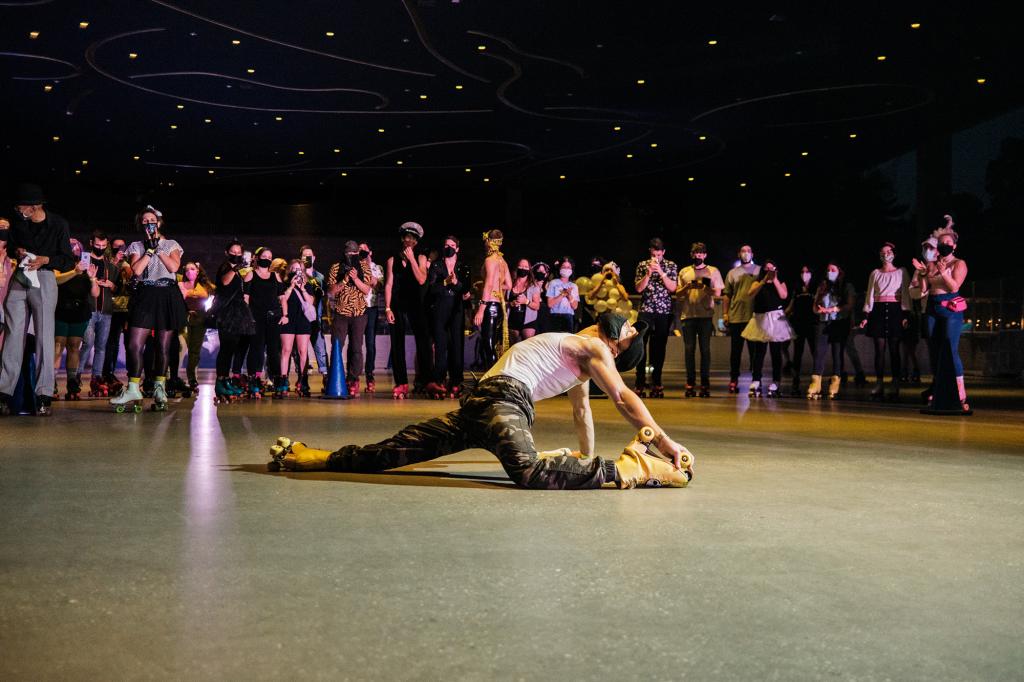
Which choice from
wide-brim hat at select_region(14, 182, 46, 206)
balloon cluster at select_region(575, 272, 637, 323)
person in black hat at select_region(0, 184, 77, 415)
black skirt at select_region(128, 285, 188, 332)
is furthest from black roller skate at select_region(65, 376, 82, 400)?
balloon cluster at select_region(575, 272, 637, 323)

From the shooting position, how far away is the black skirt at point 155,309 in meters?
9.30

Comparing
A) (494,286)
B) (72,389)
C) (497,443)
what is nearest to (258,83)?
(494,286)

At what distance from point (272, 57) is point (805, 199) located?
17.9 meters

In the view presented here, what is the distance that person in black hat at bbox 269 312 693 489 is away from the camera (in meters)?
4.71

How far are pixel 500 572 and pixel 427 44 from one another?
13.6 m

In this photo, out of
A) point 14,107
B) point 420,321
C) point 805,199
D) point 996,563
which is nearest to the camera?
point 996,563

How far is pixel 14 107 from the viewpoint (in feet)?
64.2

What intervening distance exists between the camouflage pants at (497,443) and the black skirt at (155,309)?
15.8 feet

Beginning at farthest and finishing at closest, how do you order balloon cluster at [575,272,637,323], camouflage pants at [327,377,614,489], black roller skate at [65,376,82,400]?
balloon cluster at [575,272,637,323], black roller skate at [65,376,82,400], camouflage pants at [327,377,614,489]

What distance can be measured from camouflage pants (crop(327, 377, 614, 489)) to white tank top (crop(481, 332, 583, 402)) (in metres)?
0.07

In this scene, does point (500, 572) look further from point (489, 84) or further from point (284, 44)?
point (489, 84)

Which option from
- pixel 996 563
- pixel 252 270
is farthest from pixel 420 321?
pixel 996 563

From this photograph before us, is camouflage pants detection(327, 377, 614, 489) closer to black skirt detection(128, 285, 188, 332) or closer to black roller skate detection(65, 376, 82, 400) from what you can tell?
black skirt detection(128, 285, 188, 332)

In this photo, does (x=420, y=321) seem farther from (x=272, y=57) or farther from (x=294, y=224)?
(x=294, y=224)
